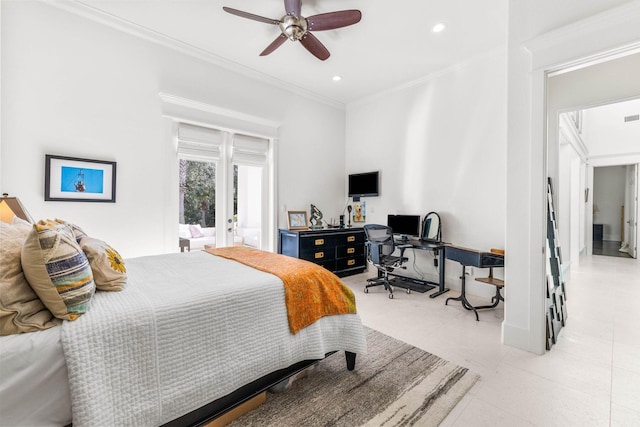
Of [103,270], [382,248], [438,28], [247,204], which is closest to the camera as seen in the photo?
[103,270]

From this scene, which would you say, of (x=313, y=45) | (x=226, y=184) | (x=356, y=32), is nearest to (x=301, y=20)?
(x=313, y=45)

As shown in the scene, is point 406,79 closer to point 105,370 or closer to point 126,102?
point 126,102

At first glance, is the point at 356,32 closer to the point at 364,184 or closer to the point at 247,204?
the point at 364,184

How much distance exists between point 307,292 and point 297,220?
119 inches

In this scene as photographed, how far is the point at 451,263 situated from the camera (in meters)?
4.19

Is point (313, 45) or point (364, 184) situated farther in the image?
point (364, 184)

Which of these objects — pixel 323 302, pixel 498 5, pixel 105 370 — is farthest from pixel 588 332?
pixel 105 370

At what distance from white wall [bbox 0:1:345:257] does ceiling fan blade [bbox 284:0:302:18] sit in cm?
181

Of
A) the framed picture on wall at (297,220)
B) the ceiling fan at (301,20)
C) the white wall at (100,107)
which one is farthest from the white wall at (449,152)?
the white wall at (100,107)

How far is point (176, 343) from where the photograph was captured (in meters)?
1.32

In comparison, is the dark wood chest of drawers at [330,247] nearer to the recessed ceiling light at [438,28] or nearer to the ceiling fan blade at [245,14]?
the ceiling fan blade at [245,14]

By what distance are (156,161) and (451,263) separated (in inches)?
166

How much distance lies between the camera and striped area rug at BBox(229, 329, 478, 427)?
1.64 m

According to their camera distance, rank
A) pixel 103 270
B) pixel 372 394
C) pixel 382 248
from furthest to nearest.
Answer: pixel 382 248
pixel 372 394
pixel 103 270
